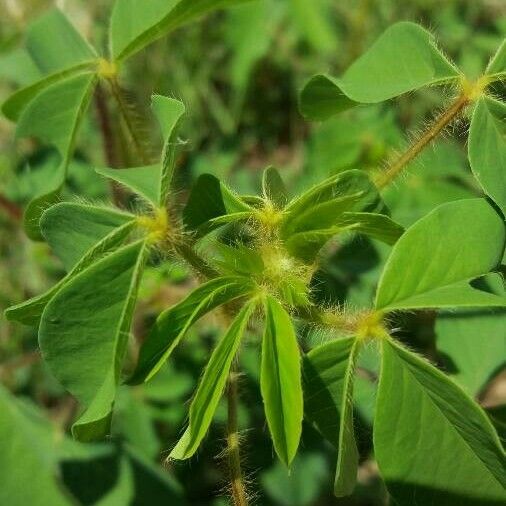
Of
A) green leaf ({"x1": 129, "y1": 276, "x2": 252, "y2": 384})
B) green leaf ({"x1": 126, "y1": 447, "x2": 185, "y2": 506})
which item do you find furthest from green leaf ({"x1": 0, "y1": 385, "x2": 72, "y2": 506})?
green leaf ({"x1": 129, "y1": 276, "x2": 252, "y2": 384})

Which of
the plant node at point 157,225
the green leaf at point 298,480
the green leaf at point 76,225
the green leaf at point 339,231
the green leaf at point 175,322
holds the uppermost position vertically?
the green leaf at point 76,225

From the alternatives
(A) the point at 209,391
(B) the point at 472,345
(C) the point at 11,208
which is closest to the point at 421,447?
(A) the point at 209,391

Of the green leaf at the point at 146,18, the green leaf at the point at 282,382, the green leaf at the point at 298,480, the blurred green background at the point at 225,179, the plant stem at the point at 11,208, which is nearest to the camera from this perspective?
the green leaf at the point at 282,382

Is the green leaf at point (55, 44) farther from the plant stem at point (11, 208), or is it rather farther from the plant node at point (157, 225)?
the plant node at point (157, 225)

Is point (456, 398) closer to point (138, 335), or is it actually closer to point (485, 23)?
point (138, 335)

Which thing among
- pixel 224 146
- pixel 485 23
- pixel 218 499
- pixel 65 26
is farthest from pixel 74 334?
pixel 485 23

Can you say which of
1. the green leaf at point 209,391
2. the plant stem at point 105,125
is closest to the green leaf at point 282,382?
the green leaf at point 209,391
